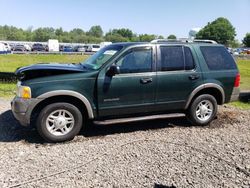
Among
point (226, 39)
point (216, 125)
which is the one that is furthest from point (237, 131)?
point (226, 39)

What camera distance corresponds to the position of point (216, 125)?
6.09 m

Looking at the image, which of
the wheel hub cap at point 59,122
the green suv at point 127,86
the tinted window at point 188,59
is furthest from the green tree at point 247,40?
the wheel hub cap at point 59,122

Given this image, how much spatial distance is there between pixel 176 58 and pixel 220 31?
111m

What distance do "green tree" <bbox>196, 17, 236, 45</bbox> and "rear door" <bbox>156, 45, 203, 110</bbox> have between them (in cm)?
10551

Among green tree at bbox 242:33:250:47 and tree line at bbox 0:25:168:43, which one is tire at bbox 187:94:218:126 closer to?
green tree at bbox 242:33:250:47

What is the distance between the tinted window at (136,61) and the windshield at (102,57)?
0.24 meters

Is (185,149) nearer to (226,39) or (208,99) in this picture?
(208,99)

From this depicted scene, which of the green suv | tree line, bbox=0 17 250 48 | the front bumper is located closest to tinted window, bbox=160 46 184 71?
the green suv

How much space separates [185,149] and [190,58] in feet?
6.61

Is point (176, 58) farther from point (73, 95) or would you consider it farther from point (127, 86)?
point (73, 95)

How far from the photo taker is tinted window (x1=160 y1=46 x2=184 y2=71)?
5.46 metres

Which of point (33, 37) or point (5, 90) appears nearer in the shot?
point (5, 90)

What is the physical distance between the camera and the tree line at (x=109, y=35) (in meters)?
108

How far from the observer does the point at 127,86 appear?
5.12m
